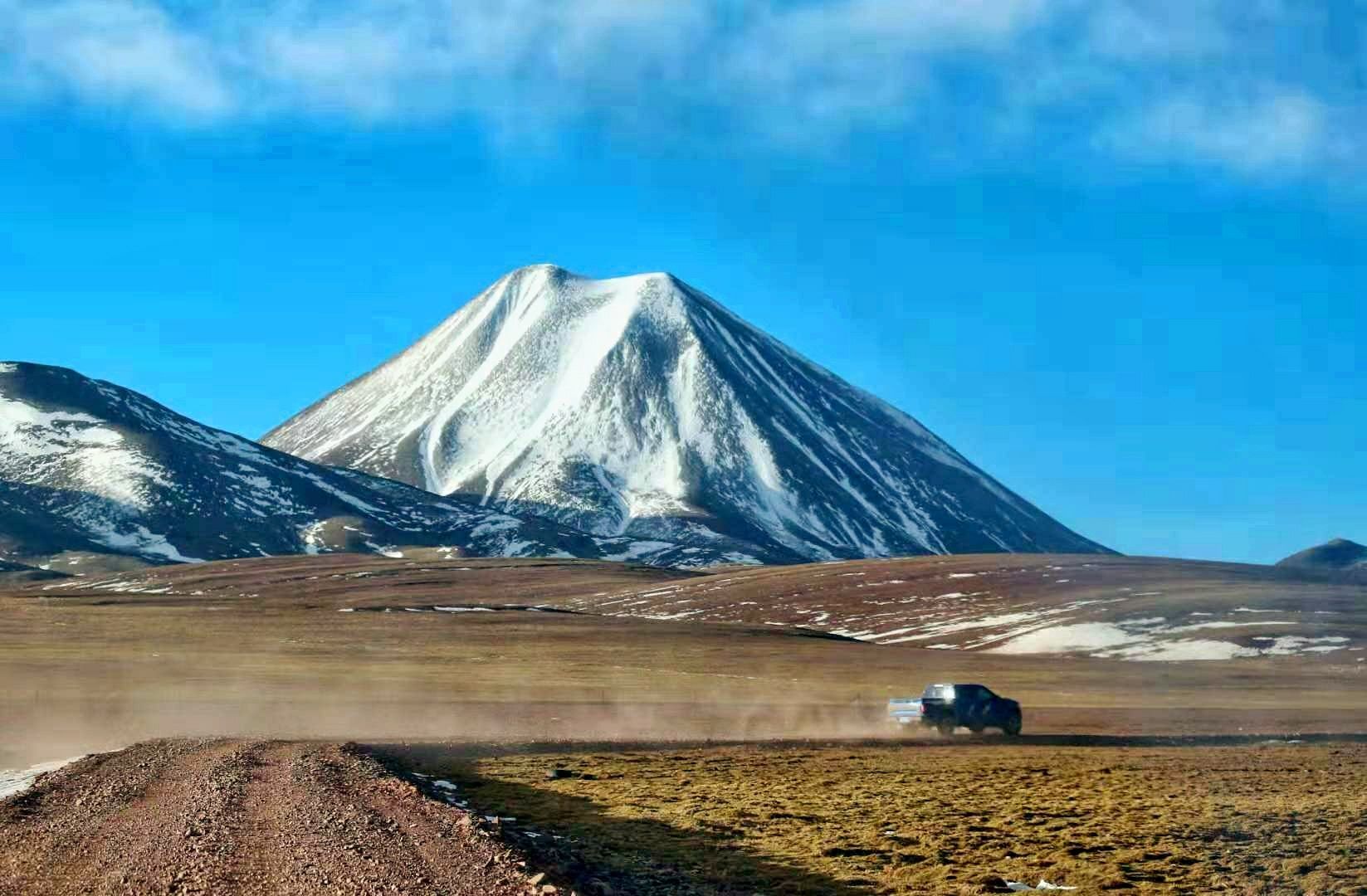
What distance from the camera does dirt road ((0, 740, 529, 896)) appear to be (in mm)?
16062

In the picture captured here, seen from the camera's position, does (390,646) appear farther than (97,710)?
Yes

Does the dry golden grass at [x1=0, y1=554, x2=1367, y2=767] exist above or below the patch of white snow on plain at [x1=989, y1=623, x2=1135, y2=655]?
below

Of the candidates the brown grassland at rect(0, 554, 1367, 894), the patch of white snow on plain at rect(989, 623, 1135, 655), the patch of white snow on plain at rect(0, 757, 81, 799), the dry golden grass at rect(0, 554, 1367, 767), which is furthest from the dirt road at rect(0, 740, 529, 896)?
the patch of white snow on plain at rect(989, 623, 1135, 655)

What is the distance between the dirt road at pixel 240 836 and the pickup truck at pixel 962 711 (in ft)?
77.1

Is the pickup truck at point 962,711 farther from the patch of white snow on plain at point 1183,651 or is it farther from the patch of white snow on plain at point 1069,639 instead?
the patch of white snow on plain at point 1069,639

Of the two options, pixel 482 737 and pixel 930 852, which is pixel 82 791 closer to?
pixel 930 852

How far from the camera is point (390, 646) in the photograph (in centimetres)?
10244

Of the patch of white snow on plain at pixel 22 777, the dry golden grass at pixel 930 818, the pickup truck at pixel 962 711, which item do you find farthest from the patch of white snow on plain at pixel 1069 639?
the patch of white snow on plain at pixel 22 777

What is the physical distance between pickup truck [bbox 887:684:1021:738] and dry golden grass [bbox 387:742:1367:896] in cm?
854

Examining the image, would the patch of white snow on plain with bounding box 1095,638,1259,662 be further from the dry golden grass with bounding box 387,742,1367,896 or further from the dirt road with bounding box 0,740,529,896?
the dirt road with bounding box 0,740,529,896

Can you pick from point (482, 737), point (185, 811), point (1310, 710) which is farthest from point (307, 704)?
point (1310, 710)

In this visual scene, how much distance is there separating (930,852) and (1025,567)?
157 meters

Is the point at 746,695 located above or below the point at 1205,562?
below

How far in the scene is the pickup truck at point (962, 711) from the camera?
46.3 m
